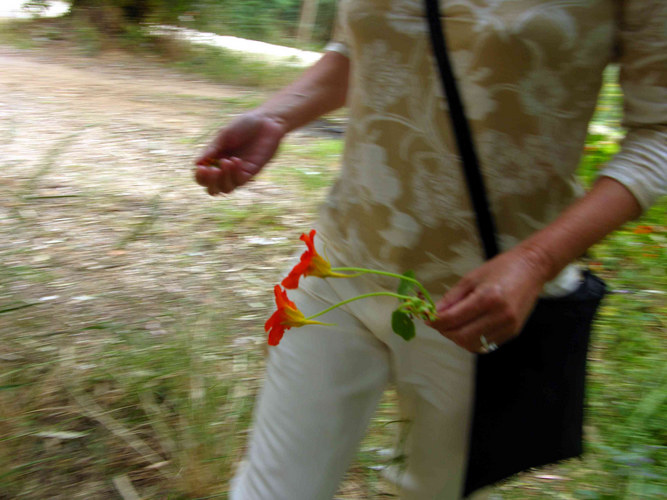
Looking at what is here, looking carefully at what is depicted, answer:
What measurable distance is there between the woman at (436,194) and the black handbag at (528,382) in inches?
1.2

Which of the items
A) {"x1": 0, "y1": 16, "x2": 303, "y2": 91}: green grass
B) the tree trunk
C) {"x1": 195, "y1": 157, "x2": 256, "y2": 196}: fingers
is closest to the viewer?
{"x1": 195, "y1": 157, "x2": 256, "y2": 196}: fingers

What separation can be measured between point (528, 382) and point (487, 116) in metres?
0.43

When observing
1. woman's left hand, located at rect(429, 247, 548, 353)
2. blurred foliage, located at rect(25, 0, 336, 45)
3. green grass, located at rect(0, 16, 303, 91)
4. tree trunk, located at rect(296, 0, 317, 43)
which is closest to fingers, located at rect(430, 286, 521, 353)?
woman's left hand, located at rect(429, 247, 548, 353)

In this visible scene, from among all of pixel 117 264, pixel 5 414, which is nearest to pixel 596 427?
pixel 5 414

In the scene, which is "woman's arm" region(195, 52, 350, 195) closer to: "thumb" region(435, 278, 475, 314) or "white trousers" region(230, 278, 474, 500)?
"white trousers" region(230, 278, 474, 500)

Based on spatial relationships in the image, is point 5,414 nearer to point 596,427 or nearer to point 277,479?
point 277,479

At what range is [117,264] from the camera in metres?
3.40

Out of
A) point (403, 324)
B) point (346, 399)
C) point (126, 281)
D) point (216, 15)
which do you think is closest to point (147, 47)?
point (216, 15)

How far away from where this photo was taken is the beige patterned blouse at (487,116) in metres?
1.04

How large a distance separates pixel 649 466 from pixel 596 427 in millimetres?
255

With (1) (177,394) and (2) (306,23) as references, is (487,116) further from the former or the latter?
(2) (306,23)

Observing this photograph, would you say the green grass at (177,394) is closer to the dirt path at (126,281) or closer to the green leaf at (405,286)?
the dirt path at (126,281)

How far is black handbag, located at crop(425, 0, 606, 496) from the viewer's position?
3.80 ft

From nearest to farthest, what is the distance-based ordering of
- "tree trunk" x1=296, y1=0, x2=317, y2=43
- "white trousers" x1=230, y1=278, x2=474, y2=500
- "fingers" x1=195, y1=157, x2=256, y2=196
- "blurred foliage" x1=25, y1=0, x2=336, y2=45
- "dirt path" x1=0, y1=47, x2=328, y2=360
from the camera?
"white trousers" x1=230, y1=278, x2=474, y2=500 < "fingers" x1=195, y1=157, x2=256, y2=196 < "dirt path" x1=0, y1=47, x2=328, y2=360 < "blurred foliage" x1=25, y1=0, x2=336, y2=45 < "tree trunk" x1=296, y1=0, x2=317, y2=43
